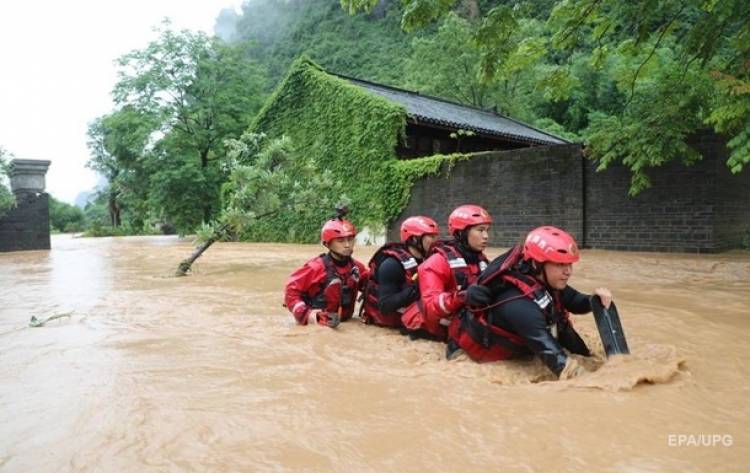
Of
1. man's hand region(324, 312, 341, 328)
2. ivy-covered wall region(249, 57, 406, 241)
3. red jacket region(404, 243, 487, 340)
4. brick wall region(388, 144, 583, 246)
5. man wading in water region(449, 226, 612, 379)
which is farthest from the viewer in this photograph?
ivy-covered wall region(249, 57, 406, 241)

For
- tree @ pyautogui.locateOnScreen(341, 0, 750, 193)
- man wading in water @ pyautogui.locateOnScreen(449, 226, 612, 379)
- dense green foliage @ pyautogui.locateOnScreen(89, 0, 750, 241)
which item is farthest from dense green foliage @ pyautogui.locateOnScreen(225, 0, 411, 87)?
man wading in water @ pyautogui.locateOnScreen(449, 226, 612, 379)

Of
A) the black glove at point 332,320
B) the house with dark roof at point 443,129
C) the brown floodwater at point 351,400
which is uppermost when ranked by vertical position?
the house with dark roof at point 443,129

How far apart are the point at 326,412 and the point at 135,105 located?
27.2 metres

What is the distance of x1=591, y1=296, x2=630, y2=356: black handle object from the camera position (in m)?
3.51

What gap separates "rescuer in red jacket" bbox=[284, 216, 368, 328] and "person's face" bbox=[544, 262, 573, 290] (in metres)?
2.16

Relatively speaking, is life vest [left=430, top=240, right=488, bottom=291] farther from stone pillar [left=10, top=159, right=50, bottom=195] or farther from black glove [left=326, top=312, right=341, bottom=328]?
stone pillar [left=10, top=159, right=50, bottom=195]

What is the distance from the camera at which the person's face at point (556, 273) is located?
3.43 m

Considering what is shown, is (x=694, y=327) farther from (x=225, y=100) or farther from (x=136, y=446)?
(x=225, y=100)

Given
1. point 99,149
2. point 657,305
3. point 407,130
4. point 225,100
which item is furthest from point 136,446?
point 99,149

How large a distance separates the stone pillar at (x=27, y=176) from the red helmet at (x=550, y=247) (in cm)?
2107

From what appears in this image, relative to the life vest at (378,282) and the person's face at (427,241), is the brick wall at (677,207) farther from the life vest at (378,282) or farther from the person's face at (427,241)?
the life vest at (378,282)

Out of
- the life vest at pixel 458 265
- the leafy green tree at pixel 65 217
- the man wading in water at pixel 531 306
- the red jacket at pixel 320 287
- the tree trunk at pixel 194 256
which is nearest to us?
the man wading in water at pixel 531 306

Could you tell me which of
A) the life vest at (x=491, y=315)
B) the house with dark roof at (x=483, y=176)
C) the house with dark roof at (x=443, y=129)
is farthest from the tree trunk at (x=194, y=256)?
the house with dark roof at (x=443, y=129)

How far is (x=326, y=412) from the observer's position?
298 cm
